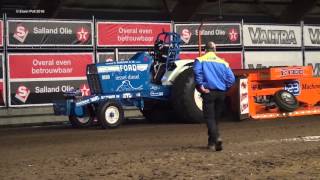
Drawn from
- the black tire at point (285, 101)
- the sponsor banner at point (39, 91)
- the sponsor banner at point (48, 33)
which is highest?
the sponsor banner at point (48, 33)

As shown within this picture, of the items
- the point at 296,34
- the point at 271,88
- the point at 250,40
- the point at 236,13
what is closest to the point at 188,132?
the point at 271,88

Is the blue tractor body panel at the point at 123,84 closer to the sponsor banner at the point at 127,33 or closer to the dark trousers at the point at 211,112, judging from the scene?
the sponsor banner at the point at 127,33

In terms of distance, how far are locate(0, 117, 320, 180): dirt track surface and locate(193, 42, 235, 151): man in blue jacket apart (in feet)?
1.31

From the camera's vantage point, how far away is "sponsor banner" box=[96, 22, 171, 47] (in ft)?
60.3

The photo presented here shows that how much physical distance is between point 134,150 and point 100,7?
16.0 m

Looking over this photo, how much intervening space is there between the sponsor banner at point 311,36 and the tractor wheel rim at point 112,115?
917 cm

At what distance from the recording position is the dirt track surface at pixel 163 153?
819 cm

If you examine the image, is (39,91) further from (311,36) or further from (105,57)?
(311,36)

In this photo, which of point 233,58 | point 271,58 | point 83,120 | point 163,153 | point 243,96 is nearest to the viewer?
point 163,153

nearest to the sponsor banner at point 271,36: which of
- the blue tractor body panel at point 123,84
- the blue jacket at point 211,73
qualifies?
the blue tractor body panel at point 123,84

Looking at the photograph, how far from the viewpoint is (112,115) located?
14516 mm

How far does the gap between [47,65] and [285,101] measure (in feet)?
21.1

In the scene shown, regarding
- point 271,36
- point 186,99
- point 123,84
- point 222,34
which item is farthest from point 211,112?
point 271,36

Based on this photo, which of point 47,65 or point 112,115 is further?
point 47,65
